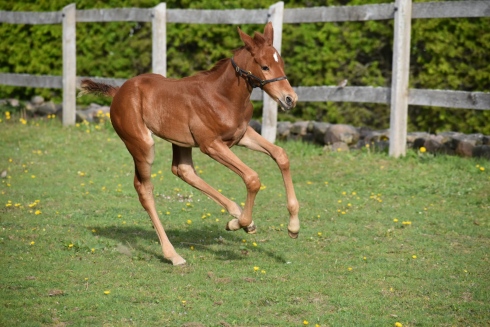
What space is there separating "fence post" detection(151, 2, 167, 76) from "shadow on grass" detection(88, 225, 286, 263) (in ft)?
20.2

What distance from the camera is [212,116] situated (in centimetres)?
695

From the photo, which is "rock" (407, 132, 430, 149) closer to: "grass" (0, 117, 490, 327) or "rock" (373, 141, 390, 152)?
"rock" (373, 141, 390, 152)

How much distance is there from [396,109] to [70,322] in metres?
7.61

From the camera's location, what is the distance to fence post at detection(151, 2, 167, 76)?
1438cm

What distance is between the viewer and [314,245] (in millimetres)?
7980

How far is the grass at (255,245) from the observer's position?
5.90 m

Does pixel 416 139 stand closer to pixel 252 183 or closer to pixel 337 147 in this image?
pixel 337 147

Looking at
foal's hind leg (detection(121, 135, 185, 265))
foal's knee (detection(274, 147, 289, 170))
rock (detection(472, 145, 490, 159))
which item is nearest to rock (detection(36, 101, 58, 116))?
rock (detection(472, 145, 490, 159))

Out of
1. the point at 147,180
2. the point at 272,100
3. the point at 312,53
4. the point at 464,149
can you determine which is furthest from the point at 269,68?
the point at 312,53

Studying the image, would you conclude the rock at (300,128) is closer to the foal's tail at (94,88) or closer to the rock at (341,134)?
the rock at (341,134)

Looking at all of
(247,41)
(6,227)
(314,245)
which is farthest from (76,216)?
(247,41)

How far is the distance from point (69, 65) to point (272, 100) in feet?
15.1

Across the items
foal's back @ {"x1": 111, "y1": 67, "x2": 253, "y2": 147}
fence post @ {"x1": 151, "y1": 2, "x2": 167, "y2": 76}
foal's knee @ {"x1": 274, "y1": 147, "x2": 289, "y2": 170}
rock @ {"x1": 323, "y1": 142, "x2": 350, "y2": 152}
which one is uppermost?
fence post @ {"x1": 151, "y1": 2, "x2": 167, "y2": 76}

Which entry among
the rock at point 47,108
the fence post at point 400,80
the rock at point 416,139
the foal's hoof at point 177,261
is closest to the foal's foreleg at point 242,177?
the foal's hoof at point 177,261
